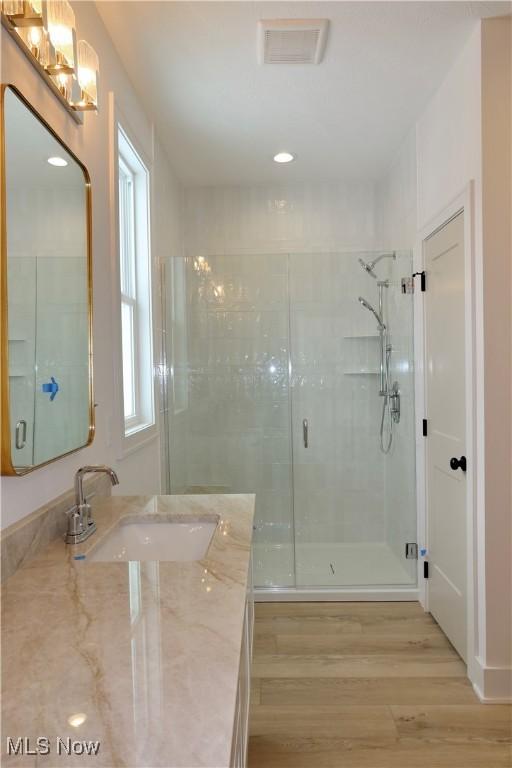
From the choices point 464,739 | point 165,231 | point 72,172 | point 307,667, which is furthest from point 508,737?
point 165,231

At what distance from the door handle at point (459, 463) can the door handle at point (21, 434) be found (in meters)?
1.78

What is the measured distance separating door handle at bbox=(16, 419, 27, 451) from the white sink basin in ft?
1.36

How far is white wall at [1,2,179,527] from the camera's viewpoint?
1.24 meters

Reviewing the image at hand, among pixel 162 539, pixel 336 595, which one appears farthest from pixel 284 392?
pixel 162 539

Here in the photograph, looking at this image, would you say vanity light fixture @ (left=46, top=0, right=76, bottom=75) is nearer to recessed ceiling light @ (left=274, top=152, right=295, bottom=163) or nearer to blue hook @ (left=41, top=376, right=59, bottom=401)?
blue hook @ (left=41, top=376, right=59, bottom=401)

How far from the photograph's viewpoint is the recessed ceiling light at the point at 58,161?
4.59 feet

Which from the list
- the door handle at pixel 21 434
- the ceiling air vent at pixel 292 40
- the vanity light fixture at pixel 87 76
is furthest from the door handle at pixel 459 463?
the vanity light fixture at pixel 87 76

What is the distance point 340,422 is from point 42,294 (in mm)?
2445

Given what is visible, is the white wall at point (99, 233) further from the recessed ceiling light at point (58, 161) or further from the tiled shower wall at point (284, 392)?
the tiled shower wall at point (284, 392)

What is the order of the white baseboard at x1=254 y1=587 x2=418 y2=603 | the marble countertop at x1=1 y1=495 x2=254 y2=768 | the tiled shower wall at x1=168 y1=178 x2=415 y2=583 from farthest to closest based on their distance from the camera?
the tiled shower wall at x1=168 y1=178 x2=415 y2=583 < the white baseboard at x1=254 y1=587 x2=418 y2=603 < the marble countertop at x1=1 y1=495 x2=254 y2=768

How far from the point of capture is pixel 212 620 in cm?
88

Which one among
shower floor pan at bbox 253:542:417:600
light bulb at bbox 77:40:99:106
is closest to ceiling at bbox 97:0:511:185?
light bulb at bbox 77:40:99:106

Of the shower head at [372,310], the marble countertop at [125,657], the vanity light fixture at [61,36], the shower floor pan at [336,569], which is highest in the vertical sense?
the vanity light fixture at [61,36]

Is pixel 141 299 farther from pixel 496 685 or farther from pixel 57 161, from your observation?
pixel 496 685
